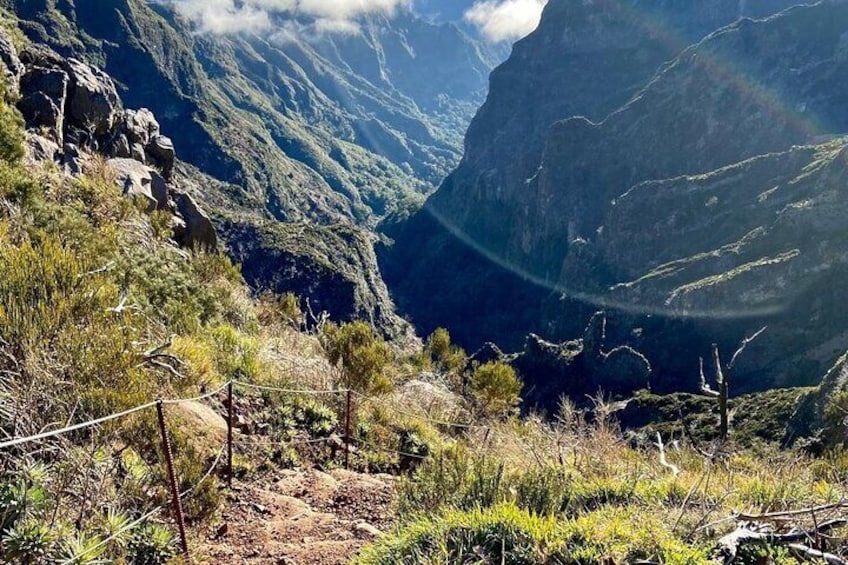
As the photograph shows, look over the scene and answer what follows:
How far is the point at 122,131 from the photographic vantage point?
17.0m

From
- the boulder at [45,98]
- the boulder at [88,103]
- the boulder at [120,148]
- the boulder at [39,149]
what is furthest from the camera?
the boulder at [120,148]

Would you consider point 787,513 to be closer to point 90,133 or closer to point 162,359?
point 162,359

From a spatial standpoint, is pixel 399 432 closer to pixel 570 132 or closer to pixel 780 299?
pixel 780 299

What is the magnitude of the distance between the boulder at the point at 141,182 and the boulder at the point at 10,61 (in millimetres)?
2632

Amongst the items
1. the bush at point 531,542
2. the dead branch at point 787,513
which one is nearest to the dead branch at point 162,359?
the bush at point 531,542

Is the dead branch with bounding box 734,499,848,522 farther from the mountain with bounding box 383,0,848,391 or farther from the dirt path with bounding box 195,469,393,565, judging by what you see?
the mountain with bounding box 383,0,848,391

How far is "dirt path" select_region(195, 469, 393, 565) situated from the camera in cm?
440

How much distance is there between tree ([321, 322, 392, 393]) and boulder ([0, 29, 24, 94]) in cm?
1004

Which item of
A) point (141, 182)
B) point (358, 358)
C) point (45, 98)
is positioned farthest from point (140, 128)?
point (358, 358)

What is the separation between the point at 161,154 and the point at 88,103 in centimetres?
308

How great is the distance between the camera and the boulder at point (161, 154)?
60.1 feet

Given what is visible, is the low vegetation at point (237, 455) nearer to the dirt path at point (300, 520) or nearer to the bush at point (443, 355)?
the dirt path at point (300, 520)

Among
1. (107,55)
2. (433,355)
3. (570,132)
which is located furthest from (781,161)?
(107,55)

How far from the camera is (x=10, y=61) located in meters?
14.4
